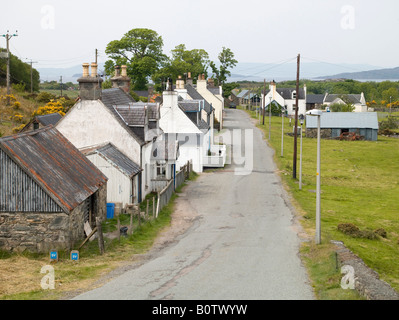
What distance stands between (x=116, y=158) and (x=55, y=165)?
767 cm

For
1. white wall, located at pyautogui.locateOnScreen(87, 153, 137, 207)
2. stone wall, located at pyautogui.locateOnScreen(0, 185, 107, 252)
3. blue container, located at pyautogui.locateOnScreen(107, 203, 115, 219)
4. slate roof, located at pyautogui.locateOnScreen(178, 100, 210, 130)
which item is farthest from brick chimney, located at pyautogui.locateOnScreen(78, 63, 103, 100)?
slate roof, located at pyautogui.locateOnScreen(178, 100, 210, 130)

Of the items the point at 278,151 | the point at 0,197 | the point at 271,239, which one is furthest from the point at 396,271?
the point at 278,151

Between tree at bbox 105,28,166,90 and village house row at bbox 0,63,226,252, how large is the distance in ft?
146

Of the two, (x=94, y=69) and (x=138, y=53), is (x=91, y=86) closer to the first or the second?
(x=94, y=69)

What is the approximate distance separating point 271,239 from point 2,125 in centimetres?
3448

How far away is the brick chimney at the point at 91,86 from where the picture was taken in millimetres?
29391

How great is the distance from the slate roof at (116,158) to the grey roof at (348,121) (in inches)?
2090

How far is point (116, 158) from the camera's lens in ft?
92.1

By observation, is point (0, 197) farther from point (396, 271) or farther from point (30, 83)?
point (30, 83)

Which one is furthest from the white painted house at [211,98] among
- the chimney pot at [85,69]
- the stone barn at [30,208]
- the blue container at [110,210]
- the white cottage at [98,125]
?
the stone barn at [30,208]

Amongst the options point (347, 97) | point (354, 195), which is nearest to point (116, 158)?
point (354, 195)

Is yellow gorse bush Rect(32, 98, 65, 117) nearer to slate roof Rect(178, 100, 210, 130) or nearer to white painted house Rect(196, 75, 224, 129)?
slate roof Rect(178, 100, 210, 130)

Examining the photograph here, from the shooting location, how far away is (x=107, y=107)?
98.6 ft

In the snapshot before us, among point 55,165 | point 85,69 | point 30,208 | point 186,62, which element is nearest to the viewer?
point 30,208
